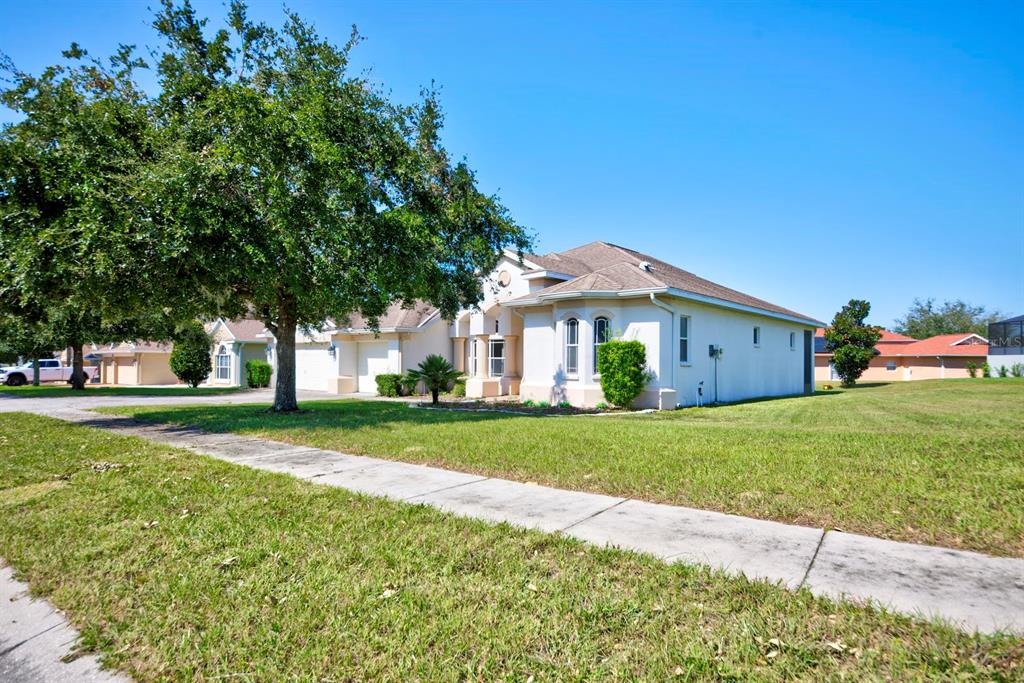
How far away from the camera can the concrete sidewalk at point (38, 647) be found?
2.80 m

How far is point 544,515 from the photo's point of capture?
516cm

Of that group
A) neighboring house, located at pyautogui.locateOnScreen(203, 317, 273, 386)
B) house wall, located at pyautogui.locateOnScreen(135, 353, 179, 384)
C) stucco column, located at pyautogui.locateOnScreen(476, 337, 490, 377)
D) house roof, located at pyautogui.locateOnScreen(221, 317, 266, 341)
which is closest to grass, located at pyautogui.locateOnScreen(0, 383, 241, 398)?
neighboring house, located at pyautogui.locateOnScreen(203, 317, 273, 386)

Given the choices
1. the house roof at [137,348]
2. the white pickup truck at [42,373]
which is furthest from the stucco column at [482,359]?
the white pickup truck at [42,373]

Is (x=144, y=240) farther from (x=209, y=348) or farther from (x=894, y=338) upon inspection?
(x=894, y=338)

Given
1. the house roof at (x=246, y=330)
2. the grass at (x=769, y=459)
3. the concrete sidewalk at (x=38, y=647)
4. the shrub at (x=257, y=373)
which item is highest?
the house roof at (x=246, y=330)

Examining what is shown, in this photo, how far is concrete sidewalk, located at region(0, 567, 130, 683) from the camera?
280cm

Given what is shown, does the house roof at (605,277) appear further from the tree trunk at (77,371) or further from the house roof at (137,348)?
the house roof at (137,348)

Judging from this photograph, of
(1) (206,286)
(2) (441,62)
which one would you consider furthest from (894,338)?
(1) (206,286)

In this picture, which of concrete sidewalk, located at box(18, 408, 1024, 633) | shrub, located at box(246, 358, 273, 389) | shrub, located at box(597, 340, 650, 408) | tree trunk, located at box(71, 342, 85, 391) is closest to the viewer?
concrete sidewalk, located at box(18, 408, 1024, 633)

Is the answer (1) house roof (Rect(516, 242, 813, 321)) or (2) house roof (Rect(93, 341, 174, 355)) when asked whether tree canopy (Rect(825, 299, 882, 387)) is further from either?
Result: (2) house roof (Rect(93, 341, 174, 355))

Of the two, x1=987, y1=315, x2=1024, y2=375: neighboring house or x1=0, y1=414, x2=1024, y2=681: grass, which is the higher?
x1=987, y1=315, x2=1024, y2=375: neighboring house

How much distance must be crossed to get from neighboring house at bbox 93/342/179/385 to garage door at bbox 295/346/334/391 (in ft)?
42.7

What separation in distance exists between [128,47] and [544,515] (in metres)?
15.3

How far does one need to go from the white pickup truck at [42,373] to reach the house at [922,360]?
6181 centimetres
